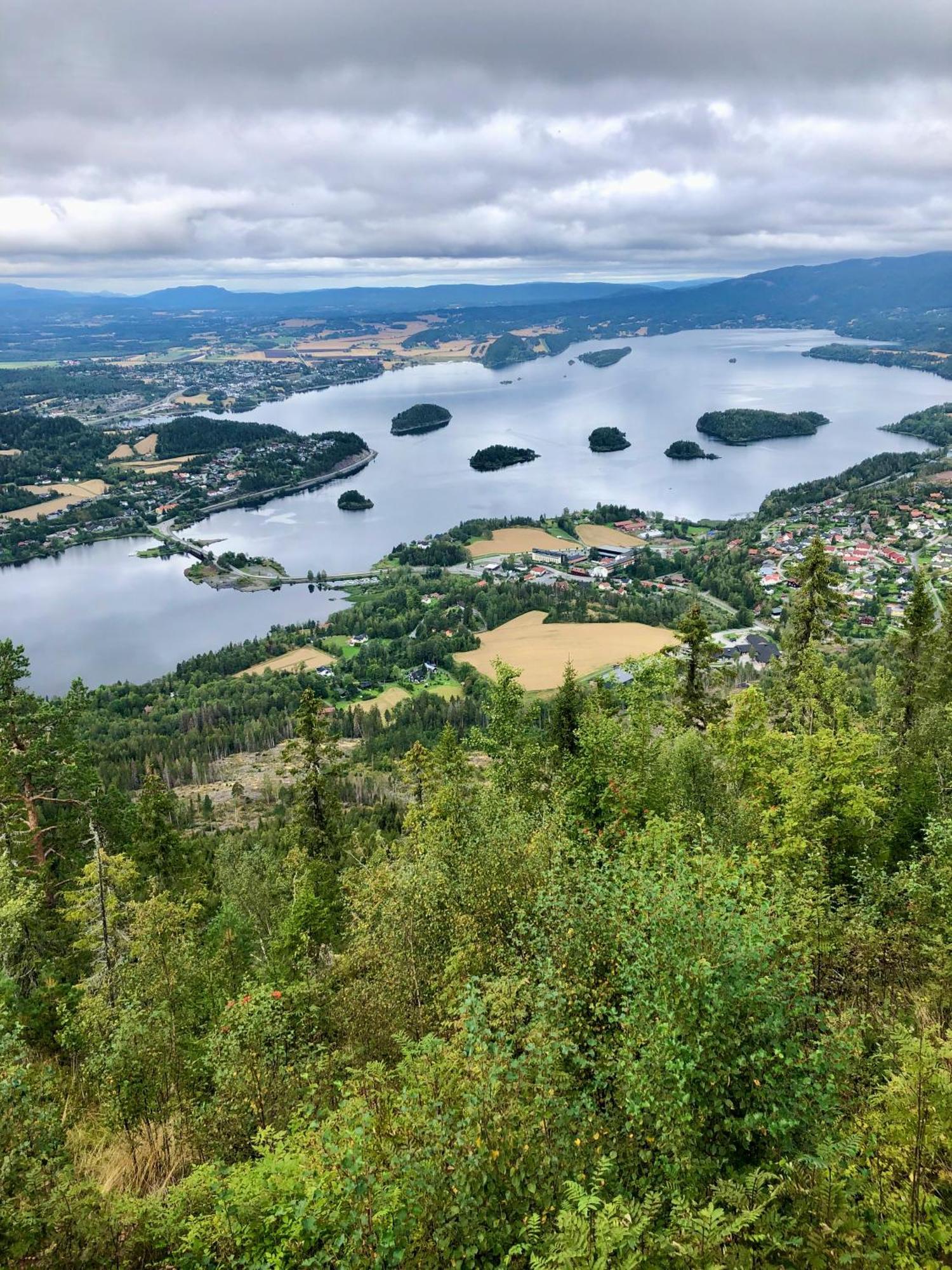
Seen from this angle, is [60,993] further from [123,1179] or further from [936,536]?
[936,536]

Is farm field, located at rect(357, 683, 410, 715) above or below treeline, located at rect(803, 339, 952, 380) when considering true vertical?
below

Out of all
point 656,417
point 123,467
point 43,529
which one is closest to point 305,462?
point 123,467

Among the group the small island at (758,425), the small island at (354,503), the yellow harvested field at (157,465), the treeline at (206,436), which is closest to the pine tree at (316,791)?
the small island at (354,503)

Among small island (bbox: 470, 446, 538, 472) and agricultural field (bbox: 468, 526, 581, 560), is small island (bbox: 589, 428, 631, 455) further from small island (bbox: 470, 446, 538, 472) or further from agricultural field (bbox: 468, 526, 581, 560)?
agricultural field (bbox: 468, 526, 581, 560)

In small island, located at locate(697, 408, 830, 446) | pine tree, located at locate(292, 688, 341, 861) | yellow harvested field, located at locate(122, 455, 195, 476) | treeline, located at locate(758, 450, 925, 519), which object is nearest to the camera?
pine tree, located at locate(292, 688, 341, 861)

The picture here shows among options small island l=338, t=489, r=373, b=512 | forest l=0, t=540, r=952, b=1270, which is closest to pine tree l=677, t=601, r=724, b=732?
forest l=0, t=540, r=952, b=1270
